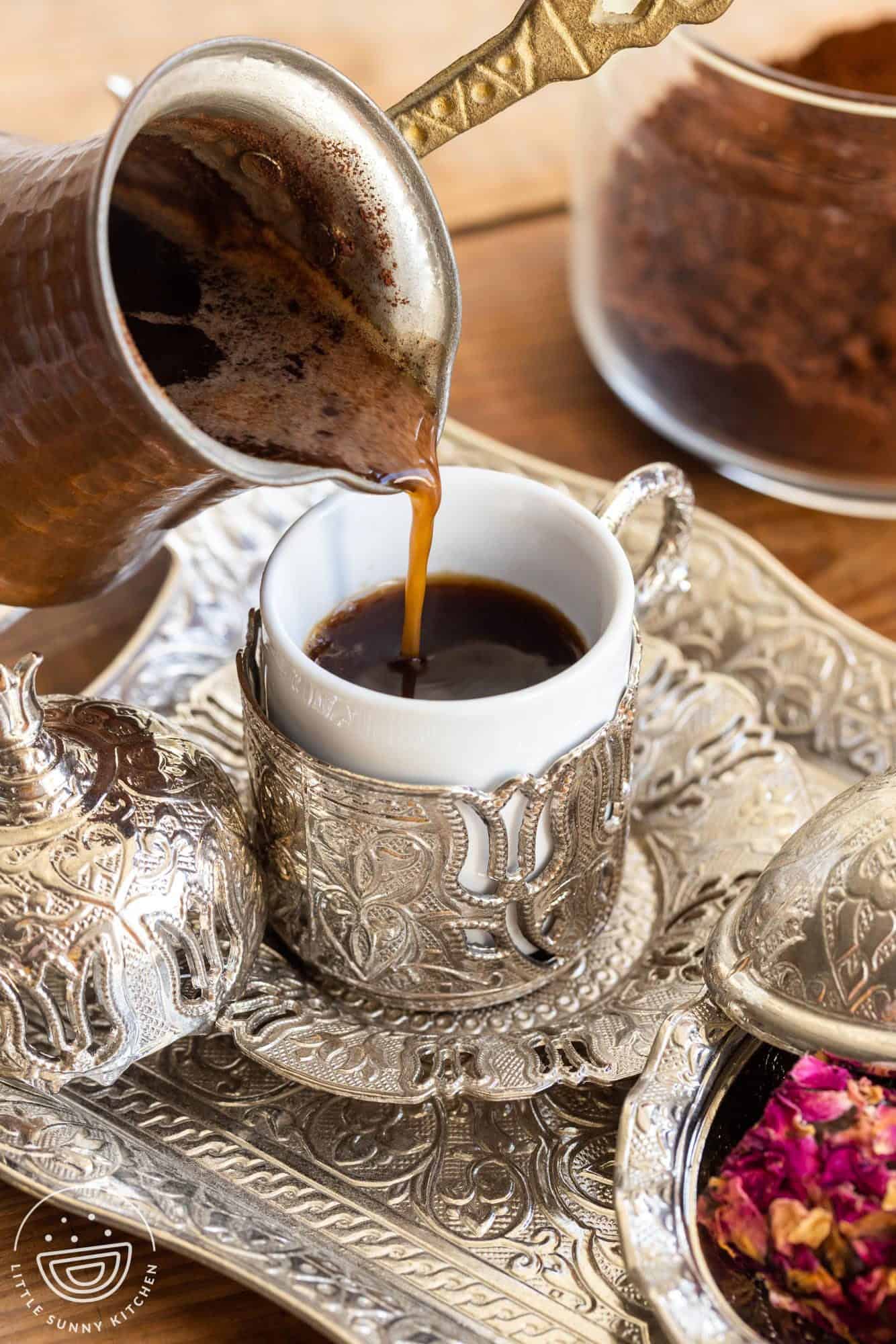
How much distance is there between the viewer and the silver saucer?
72cm

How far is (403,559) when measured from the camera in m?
0.79

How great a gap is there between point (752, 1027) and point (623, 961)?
5.9 inches

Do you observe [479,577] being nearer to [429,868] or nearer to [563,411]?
[429,868]

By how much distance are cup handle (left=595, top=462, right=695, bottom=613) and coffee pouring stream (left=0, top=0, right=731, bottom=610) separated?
5.9 inches

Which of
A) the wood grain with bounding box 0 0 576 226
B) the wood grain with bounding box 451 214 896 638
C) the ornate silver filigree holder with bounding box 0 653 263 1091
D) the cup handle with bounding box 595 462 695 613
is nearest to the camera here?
the ornate silver filigree holder with bounding box 0 653 263 1091

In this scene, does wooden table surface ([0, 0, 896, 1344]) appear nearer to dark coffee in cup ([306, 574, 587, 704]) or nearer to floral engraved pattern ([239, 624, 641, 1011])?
floral engraved pattern ([239, 624, 641, 1011])

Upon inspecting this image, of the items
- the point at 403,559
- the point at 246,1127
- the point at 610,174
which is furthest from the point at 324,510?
the point at 610,174

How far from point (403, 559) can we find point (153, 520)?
0.17 meters

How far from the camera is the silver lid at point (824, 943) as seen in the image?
625mm

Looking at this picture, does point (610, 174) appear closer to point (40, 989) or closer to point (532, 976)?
point (532, 976)

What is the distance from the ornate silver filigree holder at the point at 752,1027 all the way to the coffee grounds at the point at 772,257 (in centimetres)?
41

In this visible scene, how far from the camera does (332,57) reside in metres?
1.55

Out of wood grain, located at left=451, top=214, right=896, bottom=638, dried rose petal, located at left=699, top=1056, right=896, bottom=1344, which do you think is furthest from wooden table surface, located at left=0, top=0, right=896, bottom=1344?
dried rose petal, located at left=699, top=1056, right=896, bottom=1344

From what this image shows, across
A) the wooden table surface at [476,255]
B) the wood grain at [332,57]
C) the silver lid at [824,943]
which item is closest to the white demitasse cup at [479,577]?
the silver lid at [824,943]
